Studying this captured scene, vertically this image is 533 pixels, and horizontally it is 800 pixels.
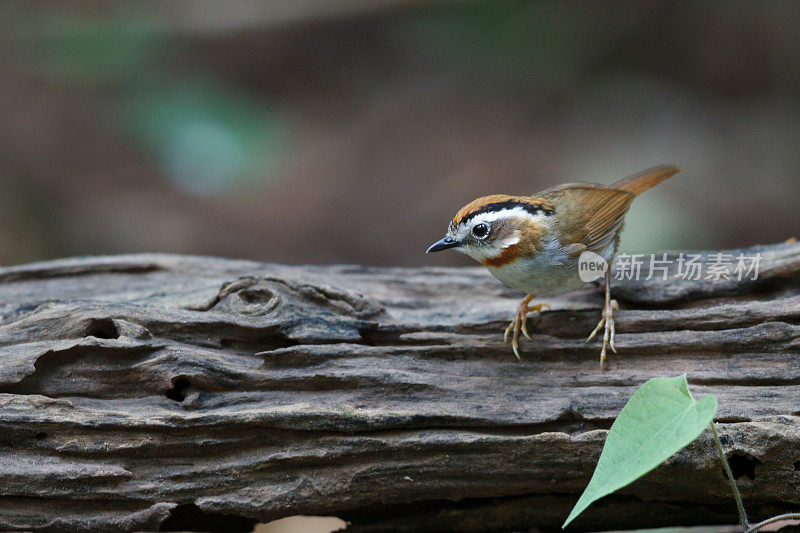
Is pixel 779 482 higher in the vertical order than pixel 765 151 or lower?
lower

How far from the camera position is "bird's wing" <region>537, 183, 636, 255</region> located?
3859mm

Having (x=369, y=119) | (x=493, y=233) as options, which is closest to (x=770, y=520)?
(x=493, y=233)

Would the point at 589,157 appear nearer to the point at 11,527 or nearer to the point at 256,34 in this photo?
the point at 256,34

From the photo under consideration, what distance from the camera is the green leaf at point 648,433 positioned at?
2.31 meters

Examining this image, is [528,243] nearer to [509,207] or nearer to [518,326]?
[509,207]

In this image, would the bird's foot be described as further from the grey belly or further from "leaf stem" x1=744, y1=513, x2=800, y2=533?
"leaf stem" x1=744, y1=513, x2=800, y2=533

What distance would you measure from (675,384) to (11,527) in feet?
9.65

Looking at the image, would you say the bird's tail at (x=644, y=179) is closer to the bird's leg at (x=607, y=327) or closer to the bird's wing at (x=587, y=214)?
the bird's wing at (x=587, y=214)

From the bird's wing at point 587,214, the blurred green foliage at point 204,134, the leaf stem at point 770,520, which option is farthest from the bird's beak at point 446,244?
the blurred green foliage at point 204,134

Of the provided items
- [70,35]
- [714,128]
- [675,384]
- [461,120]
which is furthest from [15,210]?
[714,128]

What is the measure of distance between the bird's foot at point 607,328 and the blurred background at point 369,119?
3.74 m

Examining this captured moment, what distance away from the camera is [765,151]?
866 cm

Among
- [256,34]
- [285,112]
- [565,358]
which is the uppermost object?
[256,34]

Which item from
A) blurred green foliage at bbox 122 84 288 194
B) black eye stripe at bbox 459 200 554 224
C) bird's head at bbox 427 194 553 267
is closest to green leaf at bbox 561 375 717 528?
bird's head at bbox 427 194 553 267
